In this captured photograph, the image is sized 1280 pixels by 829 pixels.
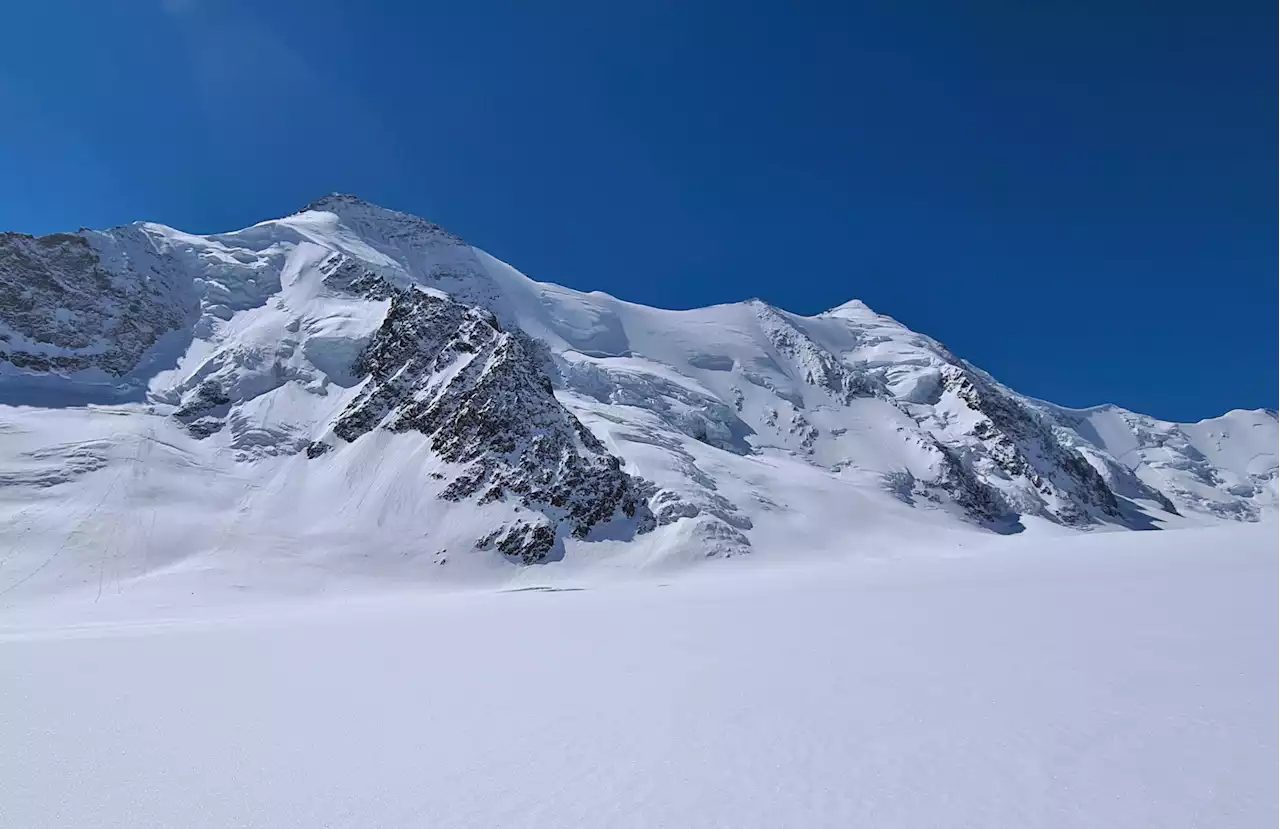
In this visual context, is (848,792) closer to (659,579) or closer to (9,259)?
(659,579)

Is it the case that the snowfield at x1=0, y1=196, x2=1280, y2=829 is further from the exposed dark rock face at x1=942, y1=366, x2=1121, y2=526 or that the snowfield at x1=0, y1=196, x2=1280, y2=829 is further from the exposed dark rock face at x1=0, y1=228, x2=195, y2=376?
the exposed dark rock face at x1=942, y1=366, x2=1121, y2=526

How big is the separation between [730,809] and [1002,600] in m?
15.1

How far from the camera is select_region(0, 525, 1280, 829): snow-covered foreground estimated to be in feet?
23.7

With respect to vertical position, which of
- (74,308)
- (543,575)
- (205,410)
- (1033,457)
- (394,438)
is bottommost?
(543,575)

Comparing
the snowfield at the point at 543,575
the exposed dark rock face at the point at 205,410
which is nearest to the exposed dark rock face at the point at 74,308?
the snowfield at the point at 543,575

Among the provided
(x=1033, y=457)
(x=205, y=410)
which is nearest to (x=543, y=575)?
(x=205, y=410)

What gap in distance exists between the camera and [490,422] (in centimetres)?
6919

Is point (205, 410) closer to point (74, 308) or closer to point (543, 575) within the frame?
point (74, 308)

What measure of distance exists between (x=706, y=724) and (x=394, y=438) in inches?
2695

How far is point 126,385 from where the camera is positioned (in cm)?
8031

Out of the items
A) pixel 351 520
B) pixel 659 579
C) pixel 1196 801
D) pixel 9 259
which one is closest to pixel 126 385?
pixel 9 259

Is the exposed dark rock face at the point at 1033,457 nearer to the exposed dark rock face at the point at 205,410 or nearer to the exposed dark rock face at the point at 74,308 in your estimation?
the exposed dark rock face at the point at 205,410

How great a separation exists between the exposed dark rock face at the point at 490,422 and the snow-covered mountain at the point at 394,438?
0.27m

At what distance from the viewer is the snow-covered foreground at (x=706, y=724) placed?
722cm
